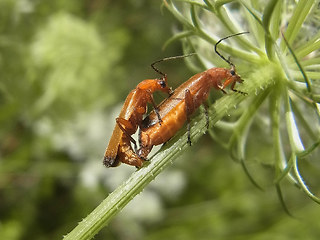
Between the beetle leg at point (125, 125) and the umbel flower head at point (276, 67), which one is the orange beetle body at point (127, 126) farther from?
the umbel flower head at point (276, 67)

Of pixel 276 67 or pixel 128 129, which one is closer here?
pixel 128 129

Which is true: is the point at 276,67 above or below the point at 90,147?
below

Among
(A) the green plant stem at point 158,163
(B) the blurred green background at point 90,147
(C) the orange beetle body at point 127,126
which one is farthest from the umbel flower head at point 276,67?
(B) the blurred green background at point 90,147

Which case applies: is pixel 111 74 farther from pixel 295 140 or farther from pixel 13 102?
pixel 295 140

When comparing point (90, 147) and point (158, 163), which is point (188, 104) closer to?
point (158, 163)

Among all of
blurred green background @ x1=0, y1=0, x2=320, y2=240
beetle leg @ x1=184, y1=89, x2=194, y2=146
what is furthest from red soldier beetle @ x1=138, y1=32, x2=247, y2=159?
blurred green background @ x1=0, y1=0, x2=320, y2=240

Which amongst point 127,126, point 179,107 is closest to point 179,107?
point 179,107

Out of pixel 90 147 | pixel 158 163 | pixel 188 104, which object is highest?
pixel 90 147
